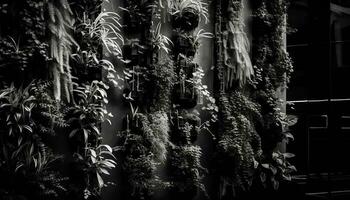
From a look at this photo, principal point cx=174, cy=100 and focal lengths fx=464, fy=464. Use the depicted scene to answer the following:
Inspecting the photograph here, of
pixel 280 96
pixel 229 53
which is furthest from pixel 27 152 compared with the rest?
pixel 280 96

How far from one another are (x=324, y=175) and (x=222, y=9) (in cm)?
275

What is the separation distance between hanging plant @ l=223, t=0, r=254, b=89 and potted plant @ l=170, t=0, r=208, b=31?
0.47 m

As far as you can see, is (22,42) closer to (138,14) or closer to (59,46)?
(59,46)

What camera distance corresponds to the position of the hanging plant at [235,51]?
6027 millimetres

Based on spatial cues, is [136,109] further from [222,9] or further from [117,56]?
[222,9]

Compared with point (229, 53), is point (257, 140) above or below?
below

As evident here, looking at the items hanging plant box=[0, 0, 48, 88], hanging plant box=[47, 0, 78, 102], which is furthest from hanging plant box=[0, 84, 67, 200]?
hanging plant box=[47, 0, 78, 102]

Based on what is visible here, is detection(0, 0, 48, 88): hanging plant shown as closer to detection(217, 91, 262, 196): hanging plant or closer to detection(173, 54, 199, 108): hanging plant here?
detection(173, 54, 199, 108): hanging plant

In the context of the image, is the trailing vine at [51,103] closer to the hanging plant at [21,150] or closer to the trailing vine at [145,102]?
the hanging plant at [21,150]

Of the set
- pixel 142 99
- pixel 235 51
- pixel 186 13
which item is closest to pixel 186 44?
pixel 186 13

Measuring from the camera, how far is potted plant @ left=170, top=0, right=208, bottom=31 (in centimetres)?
568

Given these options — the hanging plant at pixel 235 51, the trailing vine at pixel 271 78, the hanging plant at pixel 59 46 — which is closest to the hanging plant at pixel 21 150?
the hanging plant at pixel 59 46

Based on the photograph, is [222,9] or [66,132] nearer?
[66,132]

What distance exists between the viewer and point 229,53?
6070mm
